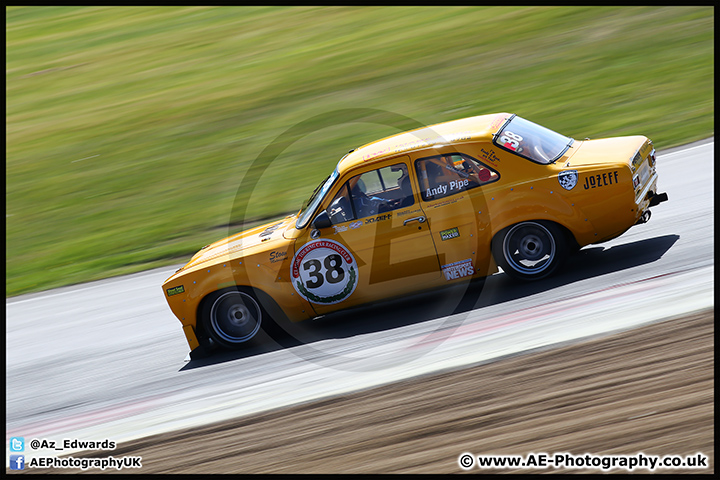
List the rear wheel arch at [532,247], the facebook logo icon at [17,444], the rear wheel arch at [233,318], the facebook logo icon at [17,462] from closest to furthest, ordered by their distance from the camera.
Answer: the facebook logo icon at [17,462]
the facebook logo icon at [17,444]
the rear wheel arch at [532,247]
the rear wheel arch at [233,318]

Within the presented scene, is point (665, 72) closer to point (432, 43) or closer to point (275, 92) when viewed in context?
point (432, 43)

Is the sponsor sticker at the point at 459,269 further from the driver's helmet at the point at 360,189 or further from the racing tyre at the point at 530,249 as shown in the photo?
the driver's helmet at the point at 360,189

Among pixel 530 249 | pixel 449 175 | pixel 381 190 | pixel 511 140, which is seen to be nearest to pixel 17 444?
pixel 381 190

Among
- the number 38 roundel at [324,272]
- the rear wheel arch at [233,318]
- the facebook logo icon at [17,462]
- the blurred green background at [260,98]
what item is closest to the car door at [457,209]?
the number 38 roundel at [324,272]

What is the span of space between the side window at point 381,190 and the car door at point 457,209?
154 mm

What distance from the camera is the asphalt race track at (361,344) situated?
19.0 feet

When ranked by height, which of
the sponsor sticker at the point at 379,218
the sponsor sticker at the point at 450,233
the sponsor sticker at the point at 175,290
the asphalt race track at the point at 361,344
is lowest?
the asphalt race track at the point at 361,344

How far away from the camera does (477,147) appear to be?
6578 millimetres

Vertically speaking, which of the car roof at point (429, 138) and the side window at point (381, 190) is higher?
the car roof at point (429, 138)

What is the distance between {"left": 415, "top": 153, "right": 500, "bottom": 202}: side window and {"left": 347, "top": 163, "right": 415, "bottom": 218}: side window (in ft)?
0.53

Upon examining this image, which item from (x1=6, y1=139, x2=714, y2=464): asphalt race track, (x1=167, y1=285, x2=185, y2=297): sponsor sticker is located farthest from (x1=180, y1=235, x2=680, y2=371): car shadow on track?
(x1=167, y1=285, x2=185, y2=297): sponsor sticker

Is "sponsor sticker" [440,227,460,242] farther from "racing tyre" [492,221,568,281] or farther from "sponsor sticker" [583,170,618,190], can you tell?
"sponsor sticker" [583,170,618,190]

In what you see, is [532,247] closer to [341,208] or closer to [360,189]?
[360,189]
